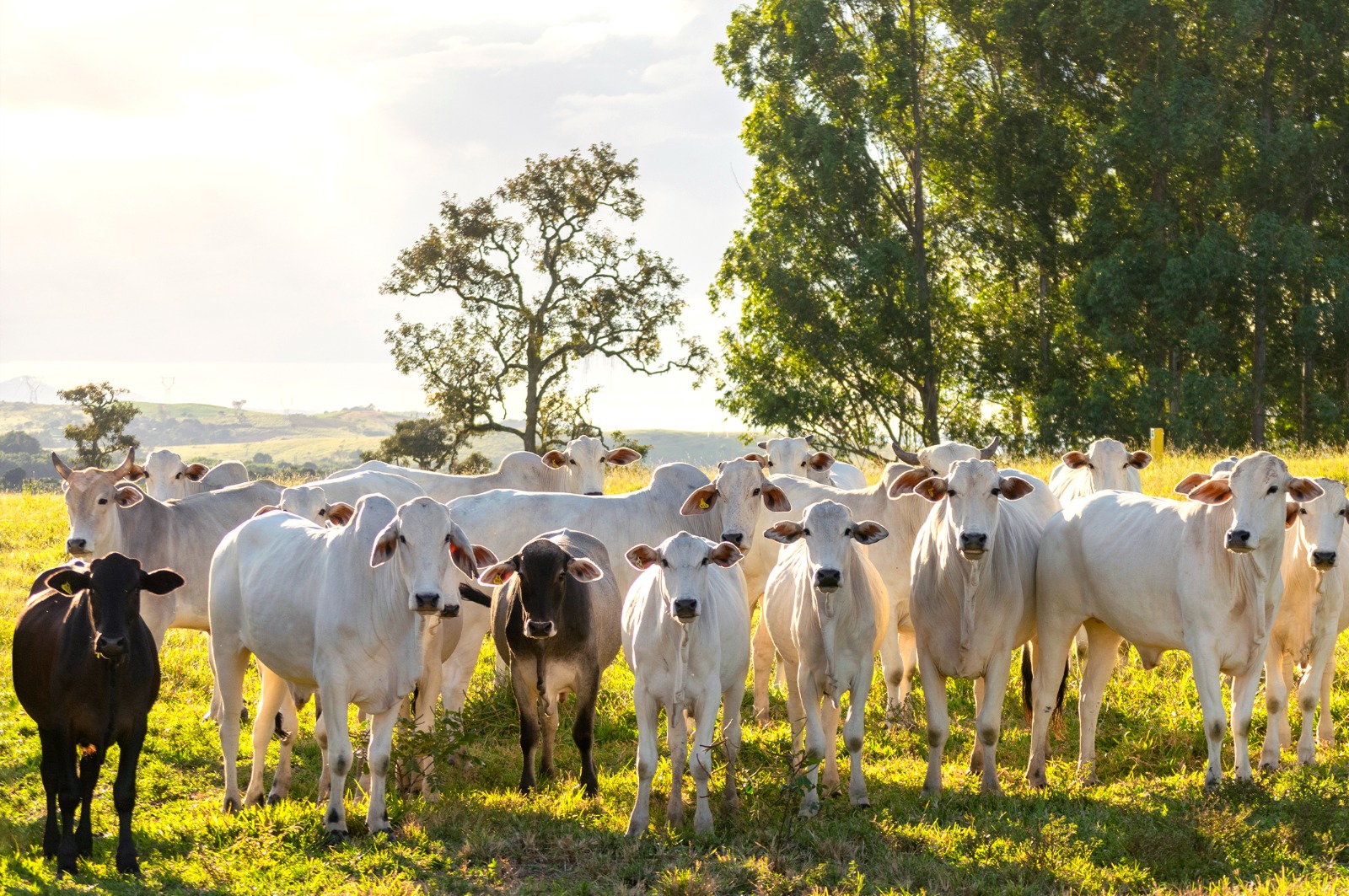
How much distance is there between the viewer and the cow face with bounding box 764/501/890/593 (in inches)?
320

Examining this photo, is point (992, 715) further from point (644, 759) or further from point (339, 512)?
point (339, 512)

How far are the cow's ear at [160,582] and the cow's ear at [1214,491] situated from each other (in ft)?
21.9

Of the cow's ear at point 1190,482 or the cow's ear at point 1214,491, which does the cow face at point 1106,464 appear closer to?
the cow's ear at point 1190,482

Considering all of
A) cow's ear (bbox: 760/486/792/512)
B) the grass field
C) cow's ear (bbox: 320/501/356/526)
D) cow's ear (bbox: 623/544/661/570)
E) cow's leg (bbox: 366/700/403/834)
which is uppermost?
cow's ear (bbox: 760/486/792/512)

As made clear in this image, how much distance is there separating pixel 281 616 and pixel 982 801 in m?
4.75

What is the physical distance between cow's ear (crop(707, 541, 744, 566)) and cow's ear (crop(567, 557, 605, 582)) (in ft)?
3.13

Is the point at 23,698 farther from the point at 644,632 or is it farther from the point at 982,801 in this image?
the point at 982,801

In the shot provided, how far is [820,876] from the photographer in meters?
7.01

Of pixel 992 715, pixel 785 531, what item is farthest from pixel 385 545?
pixel 992 715

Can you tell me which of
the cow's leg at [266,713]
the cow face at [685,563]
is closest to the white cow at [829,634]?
the cow face at [685,563]

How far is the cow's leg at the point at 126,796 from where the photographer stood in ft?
24.6

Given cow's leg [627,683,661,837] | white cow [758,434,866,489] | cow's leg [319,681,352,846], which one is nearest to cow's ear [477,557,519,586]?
cow's leg [319,681,352,846]

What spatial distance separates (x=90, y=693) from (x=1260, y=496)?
747 centimetres

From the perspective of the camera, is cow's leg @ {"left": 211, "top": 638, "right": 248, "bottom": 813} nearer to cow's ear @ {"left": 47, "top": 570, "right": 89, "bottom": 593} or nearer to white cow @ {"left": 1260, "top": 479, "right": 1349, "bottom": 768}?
cow's ear @ {"left": 47, "top": 570, "right": 89, "bottom": 593}
